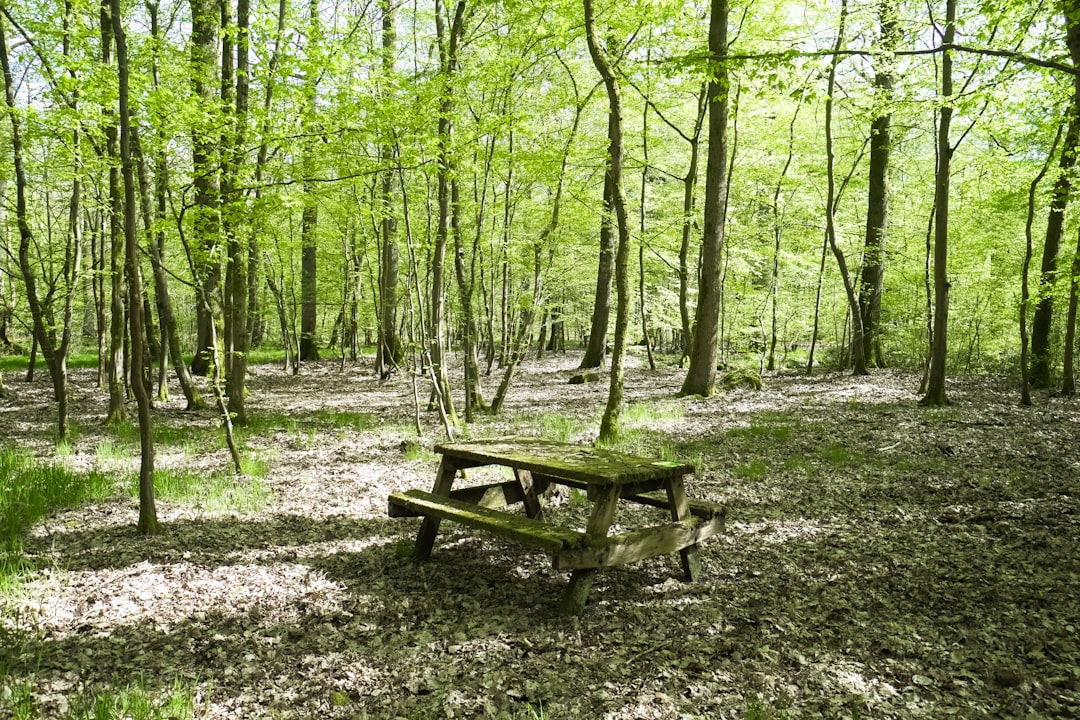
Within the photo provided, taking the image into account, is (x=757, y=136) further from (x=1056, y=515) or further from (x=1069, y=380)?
(x=1056, y=515)

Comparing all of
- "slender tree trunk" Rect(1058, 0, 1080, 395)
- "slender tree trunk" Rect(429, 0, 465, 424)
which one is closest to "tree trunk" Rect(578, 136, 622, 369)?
"slender tree trunk" Rect(429, 0, 465, 424)

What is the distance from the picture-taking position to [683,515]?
14.1ft

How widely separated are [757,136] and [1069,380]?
9.29 metres

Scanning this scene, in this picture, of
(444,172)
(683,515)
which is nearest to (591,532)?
(683,515)

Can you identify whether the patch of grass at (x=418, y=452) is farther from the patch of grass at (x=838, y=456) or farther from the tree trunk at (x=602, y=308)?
A: the tree trunk at (x=602, y=308)

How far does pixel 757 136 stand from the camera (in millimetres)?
16719

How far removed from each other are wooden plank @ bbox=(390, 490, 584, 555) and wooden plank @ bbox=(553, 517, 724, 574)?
75 mm

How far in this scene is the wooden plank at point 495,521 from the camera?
143 inches

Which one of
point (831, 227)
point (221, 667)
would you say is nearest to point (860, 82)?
point (831, 227)

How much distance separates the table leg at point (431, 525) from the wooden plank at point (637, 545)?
1290mm

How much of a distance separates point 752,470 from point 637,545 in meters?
3.55

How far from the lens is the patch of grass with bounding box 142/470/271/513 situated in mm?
5770

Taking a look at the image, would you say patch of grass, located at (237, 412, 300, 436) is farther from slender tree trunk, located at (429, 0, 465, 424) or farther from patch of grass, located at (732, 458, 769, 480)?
patch of grass, located at (732, 458, 769, 480)

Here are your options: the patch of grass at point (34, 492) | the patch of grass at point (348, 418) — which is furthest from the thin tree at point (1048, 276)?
the patch of grass at point (34, 492)
